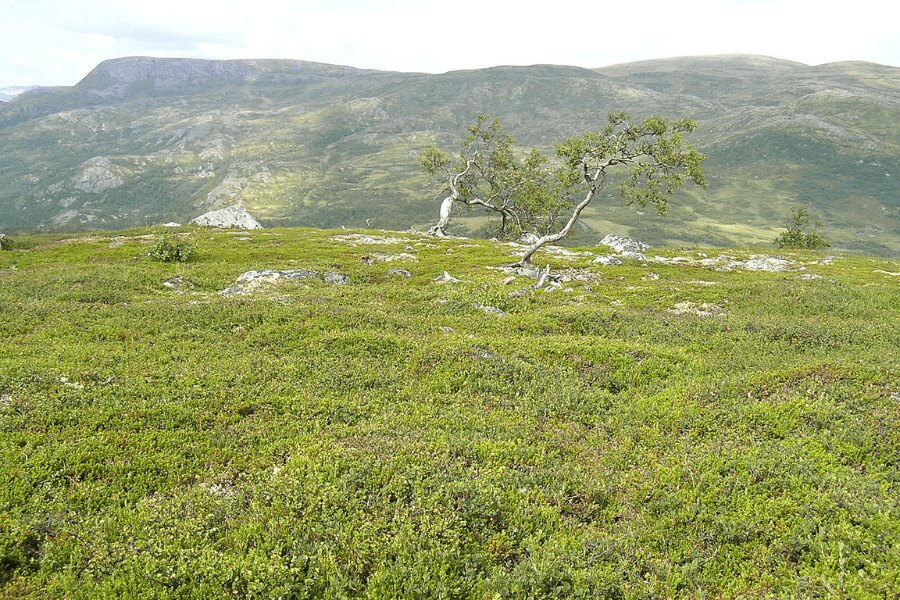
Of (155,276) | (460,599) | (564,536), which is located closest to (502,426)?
(564,536)

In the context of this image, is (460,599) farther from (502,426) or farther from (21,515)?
(21,515)

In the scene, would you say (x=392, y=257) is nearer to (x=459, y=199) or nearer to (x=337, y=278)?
(x=337, y=278)

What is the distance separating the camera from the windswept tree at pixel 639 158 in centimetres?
4006

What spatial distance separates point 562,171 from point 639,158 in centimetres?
763

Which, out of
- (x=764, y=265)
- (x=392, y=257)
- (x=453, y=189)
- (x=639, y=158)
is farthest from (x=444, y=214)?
(x=764, y=265)

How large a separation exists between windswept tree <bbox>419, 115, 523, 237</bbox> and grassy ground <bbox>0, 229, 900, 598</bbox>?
52882mm

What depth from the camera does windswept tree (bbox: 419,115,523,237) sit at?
72125 millimetres

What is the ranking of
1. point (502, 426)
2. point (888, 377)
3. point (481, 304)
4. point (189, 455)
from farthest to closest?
point (481, 304) < point (888, 377) < point (502, 426) < point (189, 455)

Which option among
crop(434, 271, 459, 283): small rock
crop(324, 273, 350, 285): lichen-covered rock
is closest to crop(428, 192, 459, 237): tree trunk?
crop(434, 271, 459, 283): small rock

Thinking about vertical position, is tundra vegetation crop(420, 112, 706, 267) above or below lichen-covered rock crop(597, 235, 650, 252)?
above

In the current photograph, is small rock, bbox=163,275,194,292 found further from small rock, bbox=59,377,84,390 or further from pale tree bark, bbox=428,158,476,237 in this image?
pale tree bark, bbox=428,158,476,237

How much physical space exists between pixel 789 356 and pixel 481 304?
16.4 metres

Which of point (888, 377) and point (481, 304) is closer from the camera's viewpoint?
point (888, 377)

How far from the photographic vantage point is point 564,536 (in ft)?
30.2
